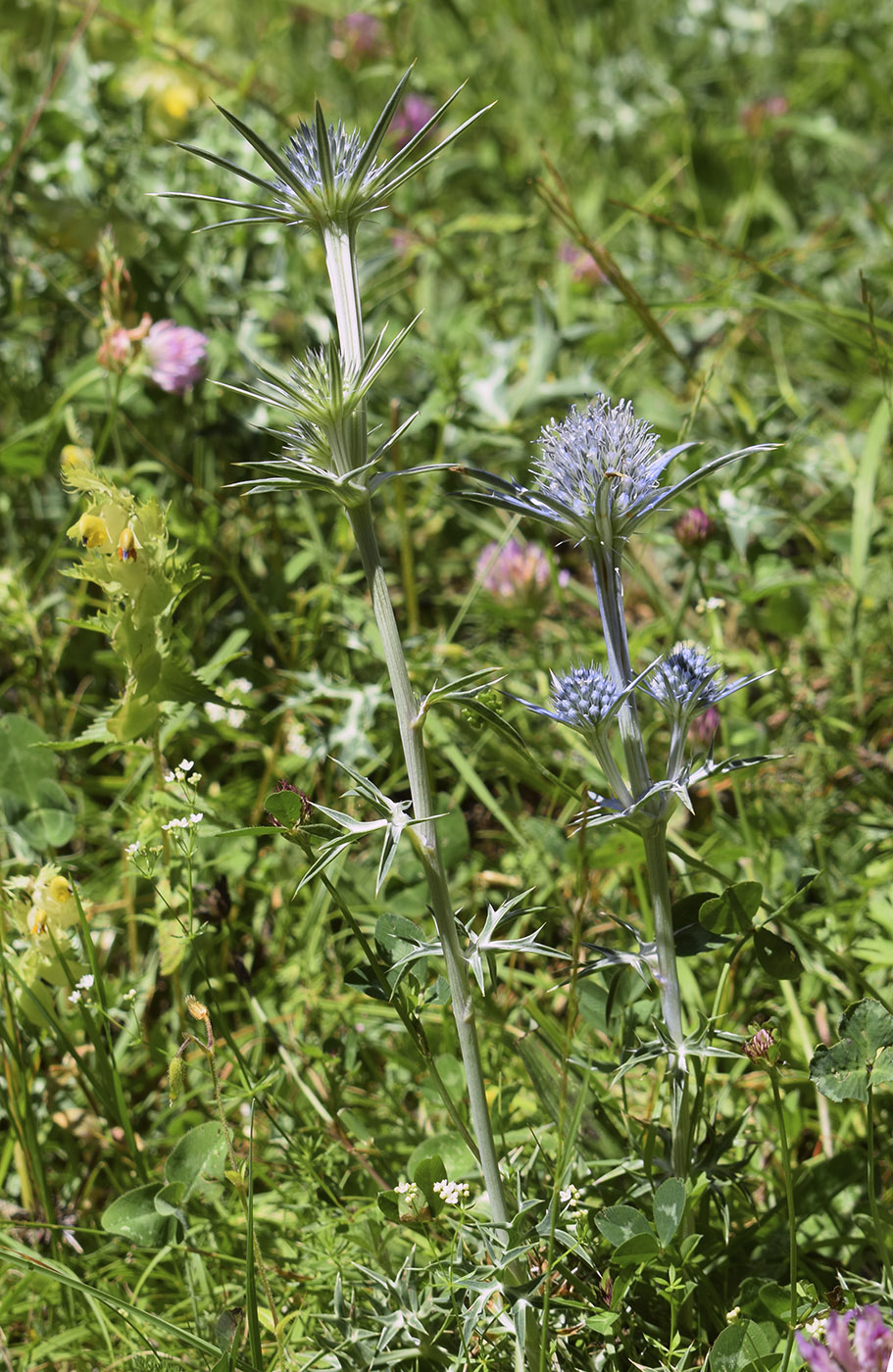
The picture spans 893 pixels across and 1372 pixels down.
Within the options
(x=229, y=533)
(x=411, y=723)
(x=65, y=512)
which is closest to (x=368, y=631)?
(x=229, y=533)

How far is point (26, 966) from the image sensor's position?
158 cm

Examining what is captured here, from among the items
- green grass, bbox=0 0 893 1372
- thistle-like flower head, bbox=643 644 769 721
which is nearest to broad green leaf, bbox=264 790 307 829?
green grass, bbox=0 0 893 1372

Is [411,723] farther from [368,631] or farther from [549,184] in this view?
[549,184]

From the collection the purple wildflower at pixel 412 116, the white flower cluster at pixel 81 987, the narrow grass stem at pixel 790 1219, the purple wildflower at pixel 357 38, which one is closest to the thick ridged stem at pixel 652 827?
the narrow grass stem at pixel 790 1219

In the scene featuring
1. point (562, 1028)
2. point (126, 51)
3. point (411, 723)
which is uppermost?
point (126, 51)

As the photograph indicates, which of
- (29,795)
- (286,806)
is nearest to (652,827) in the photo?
(286,806)

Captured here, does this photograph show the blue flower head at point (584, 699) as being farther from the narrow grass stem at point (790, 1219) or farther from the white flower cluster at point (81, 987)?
the white flower cluster at point (81, 987)

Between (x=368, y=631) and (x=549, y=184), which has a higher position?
(x=549, y=184)

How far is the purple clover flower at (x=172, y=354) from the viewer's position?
220 cm

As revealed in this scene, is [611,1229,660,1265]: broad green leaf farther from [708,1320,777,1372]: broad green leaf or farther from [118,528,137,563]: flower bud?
[118,528,137,563]: flower bud

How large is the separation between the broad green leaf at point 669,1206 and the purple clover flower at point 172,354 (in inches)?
64.9

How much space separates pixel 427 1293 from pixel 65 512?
5.83 ft

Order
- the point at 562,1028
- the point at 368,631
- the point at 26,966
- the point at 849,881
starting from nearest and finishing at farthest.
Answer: the point at 26,966 → the point at 562,1028 → the point at 849,881 → the point at 368,631

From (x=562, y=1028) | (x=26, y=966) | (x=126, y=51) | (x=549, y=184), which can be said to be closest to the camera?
(x=26, y=966)
